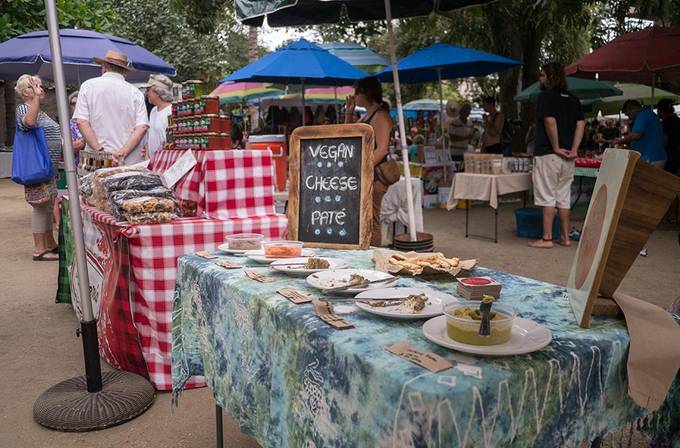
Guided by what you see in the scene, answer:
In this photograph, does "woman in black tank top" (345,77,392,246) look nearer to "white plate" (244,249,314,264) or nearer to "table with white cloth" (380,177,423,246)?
"table with white cloth" (380,177,423,246)

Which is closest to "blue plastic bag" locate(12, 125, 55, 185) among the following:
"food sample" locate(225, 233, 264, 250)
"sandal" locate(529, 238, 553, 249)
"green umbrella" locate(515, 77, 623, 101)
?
"food sample" locate(225, 233, 264, 250)

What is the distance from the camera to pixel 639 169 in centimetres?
149

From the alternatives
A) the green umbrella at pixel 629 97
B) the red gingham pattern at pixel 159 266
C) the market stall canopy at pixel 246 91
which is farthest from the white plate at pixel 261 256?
the green umbrella at pixel 629 97

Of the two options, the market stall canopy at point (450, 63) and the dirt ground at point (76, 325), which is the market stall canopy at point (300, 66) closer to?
the market stall canopy at point (450, 63)

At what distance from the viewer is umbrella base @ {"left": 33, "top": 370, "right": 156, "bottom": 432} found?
9.84 feet

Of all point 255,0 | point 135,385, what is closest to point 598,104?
point 255,0

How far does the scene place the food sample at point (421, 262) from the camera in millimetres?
2111

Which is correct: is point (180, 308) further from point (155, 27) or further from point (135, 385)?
point (155, 27)

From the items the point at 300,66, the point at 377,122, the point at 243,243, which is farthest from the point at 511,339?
the point at 300,66

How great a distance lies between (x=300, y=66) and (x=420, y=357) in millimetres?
8882

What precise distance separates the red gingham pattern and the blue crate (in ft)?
17.4

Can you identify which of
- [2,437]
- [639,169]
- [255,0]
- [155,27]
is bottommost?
[2,437]

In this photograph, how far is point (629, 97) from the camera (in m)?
17.0

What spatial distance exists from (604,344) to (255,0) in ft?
12.4
